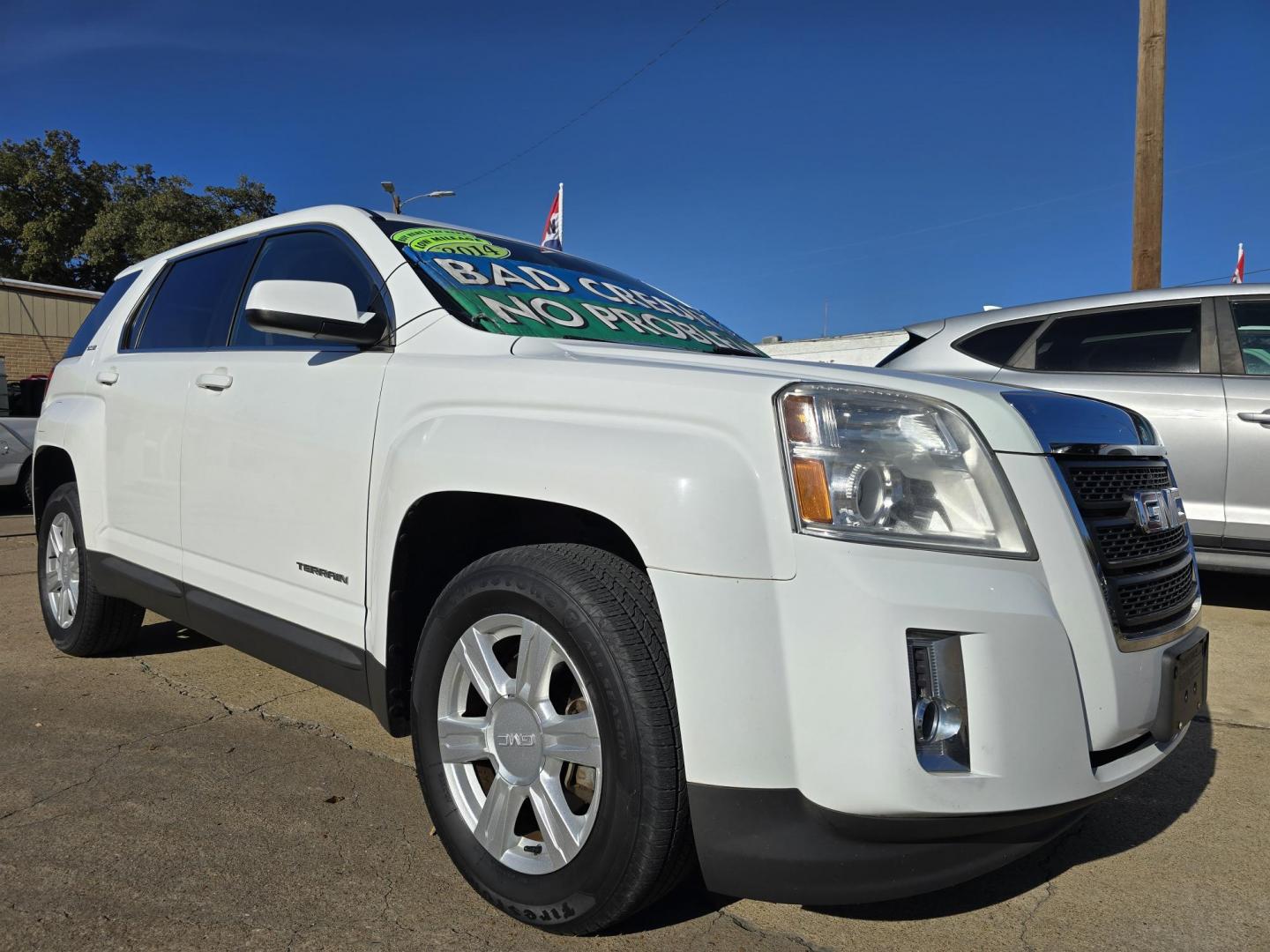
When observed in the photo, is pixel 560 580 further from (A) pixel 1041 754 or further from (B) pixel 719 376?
(A) pixel 1041 754

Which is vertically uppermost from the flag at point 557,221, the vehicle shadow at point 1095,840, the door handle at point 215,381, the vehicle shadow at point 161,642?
the flag at point 557,221

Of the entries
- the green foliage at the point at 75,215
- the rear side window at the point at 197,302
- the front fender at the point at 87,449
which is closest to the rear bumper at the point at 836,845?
the rear side window at the point at 197,302

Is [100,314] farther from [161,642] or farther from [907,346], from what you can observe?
[907,346]

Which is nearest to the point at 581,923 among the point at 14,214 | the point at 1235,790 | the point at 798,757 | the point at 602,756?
the point at 602,756

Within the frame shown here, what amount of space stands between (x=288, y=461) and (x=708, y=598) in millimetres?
1513

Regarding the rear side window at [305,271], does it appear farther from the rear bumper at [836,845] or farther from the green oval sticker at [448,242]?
the rear bumper at [836,845]

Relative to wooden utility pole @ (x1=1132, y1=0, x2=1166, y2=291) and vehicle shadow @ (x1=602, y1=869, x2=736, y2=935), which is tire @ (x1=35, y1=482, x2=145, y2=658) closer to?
vehicle shadow @ (x1=602, y1=869, x2=736, y2=935)

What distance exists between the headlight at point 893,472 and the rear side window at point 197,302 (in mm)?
2413

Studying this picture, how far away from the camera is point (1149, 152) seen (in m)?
7.75

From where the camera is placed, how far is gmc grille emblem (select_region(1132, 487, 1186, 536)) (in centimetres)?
202

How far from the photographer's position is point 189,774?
289 centimetres

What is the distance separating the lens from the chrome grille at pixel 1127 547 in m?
1.86

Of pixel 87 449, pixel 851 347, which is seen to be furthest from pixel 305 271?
pixel 851 347

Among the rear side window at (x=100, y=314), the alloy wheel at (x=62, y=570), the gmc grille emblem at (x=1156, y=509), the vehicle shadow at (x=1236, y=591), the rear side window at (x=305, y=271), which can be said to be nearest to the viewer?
the gmc grille emblem at (x=1156, y=509)
